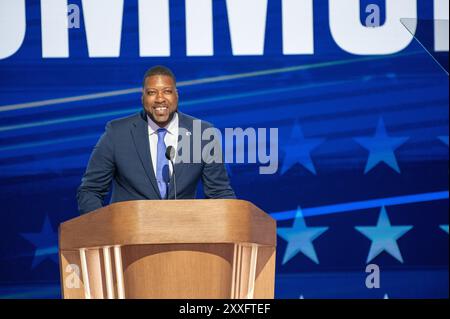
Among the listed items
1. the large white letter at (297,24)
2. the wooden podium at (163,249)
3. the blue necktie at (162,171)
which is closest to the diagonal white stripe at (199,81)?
the large white letter at (297,24)

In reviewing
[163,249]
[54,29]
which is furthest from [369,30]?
[163,249]

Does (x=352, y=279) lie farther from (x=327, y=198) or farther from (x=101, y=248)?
(x=101, y=248)

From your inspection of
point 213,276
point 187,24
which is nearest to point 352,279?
point 187,24

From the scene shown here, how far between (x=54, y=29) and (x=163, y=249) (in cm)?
241

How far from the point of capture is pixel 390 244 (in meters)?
5.90

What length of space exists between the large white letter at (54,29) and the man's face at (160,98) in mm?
1092

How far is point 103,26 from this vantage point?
18.9ft

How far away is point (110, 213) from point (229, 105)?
220 cm

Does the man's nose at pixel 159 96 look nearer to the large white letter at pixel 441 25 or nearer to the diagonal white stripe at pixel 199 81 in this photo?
the diagonal white stripe at pixel 199 81

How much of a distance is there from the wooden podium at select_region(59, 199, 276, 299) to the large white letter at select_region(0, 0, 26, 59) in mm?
2122

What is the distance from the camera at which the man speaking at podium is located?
4.72 meters

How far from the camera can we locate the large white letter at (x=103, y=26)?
18.8 ft

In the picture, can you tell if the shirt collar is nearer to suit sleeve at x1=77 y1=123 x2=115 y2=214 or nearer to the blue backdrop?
suit sleeve at x1=77 y1=123 x2=115 y2=214

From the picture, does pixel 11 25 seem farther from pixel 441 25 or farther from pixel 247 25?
pixel 441 25
